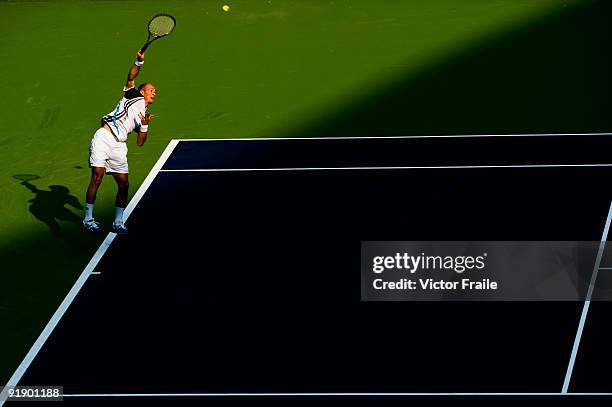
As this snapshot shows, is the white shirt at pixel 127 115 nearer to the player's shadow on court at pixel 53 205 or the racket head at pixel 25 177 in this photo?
the player's shadow on court at pixel 53 205

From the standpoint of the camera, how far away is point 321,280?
16.2m

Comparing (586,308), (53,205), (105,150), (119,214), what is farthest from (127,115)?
(586,308)

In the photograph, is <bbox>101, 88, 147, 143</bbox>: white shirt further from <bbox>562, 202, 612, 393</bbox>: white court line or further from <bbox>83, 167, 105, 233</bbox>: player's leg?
<bbox>562, 202, 612, 393</bbox>: white court line

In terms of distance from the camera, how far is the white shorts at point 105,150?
55.5 feet

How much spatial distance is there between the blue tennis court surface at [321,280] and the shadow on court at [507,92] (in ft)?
2.06

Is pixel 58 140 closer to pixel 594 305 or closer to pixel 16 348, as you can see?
pixel 16 348

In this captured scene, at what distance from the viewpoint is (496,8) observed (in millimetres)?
25141

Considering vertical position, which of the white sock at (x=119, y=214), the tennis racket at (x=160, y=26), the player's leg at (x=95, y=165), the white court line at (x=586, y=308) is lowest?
the white court line at (x=586, y=308)

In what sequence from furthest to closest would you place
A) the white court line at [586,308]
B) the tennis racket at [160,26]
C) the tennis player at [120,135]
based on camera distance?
the tennis racket at [160,26] → the tennis player at [120,135] → the white court line at [586,308]

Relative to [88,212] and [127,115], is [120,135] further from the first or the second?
[88,212]

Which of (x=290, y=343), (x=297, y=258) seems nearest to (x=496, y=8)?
(x=297, y=258)

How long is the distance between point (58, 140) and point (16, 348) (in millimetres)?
6412

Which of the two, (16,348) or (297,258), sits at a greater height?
(297,258)

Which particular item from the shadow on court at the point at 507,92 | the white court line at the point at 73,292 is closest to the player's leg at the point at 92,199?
the white court line at the point at 73,292
